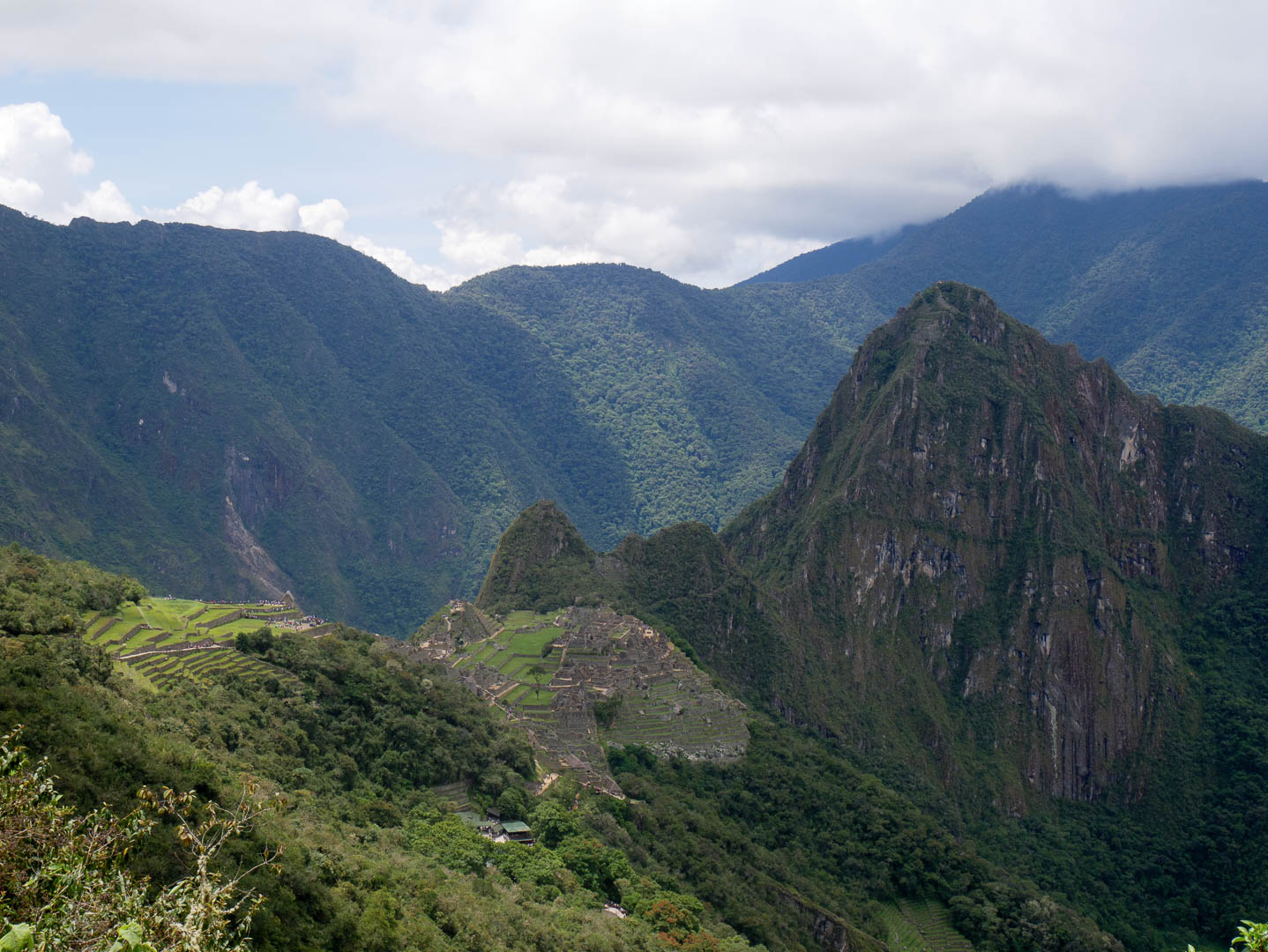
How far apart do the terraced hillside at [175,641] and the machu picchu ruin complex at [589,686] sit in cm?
1341

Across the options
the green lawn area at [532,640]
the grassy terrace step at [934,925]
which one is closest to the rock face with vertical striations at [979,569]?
the green lawn area at [532,640]

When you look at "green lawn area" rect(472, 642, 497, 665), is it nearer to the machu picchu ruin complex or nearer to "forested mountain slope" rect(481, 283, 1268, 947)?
the machu picchu ruin complex

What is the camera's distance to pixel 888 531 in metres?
85.5

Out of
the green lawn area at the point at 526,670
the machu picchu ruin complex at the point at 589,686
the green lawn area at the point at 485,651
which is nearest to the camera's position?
the machu picchu ruin complex at the point at 589,686

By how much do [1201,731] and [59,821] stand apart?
8686 centimetres

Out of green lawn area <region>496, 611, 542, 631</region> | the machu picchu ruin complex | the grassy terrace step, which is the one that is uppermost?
green lawn area <region>496, 611, 542, 631</region>

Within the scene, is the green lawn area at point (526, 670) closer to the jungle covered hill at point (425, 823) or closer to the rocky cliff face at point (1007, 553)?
the jungle covered hill at point (425, 823)

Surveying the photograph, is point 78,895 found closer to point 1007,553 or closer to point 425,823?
point 425,823

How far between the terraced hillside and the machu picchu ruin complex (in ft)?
44.0

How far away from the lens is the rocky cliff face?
81188mm

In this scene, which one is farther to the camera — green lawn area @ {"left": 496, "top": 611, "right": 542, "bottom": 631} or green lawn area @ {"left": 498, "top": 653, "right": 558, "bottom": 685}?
green lawn area @ {"left": 496, "top": 611, "right": 542, "bottom": 631}

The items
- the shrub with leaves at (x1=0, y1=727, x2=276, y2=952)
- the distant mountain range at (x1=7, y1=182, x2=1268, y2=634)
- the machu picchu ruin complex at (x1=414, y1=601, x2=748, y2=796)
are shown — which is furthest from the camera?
the distant mountain range at (x1=7, y1=182, x2=1268, y2=634)

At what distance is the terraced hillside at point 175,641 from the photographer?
109 ft

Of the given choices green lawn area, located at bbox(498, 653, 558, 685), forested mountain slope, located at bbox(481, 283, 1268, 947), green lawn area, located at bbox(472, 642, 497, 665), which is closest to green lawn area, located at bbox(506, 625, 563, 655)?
green lawn area, located at bbox(472, 642, 497, 665)
